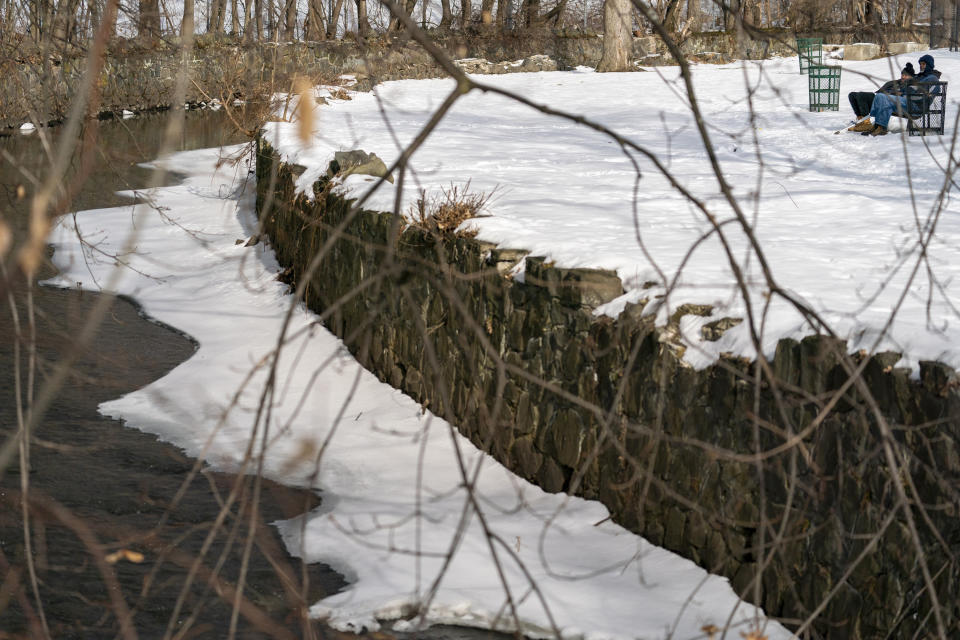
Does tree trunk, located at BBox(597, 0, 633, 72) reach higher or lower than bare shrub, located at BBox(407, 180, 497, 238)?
higher

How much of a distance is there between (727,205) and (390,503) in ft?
10.3

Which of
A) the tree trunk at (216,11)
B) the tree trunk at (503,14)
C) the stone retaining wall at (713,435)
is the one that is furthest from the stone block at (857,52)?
the stone retaining wall at (713,435)

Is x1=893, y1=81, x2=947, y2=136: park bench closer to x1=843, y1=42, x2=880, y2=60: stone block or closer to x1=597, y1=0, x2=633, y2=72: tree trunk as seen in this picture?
x1=597, y1=0, x2=633, y2=72: tree trunk

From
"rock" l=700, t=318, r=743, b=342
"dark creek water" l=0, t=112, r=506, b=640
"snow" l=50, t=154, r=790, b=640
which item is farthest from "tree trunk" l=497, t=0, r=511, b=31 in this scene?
"rock" l=700, t=318, r=743, b=342

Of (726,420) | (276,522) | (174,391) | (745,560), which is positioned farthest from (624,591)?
(174,391)

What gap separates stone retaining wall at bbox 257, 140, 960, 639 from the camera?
147 inches

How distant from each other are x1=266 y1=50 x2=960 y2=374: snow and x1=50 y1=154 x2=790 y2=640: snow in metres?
1.04

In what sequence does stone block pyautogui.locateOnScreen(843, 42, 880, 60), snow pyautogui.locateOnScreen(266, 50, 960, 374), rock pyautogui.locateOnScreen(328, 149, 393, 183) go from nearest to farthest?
snow pyautogui.locateOnScreen(266, 50, 960, 374), rock pyautogui.locateOnScreen(328, 149, 393, 183), stone block pyautogui.locateOnScreen(843, 42, 880, 60)

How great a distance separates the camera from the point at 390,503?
6.21 metres

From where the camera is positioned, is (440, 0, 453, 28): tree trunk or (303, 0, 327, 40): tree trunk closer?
(303, 0, 327, 40): tree trunk

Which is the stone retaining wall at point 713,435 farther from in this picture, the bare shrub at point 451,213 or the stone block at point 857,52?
the stone block at point 857,52

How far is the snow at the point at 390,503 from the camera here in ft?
15.6

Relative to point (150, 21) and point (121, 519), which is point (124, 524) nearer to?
point (121, 519)

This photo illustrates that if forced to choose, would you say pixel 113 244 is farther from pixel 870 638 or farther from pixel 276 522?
pixel 870 638
